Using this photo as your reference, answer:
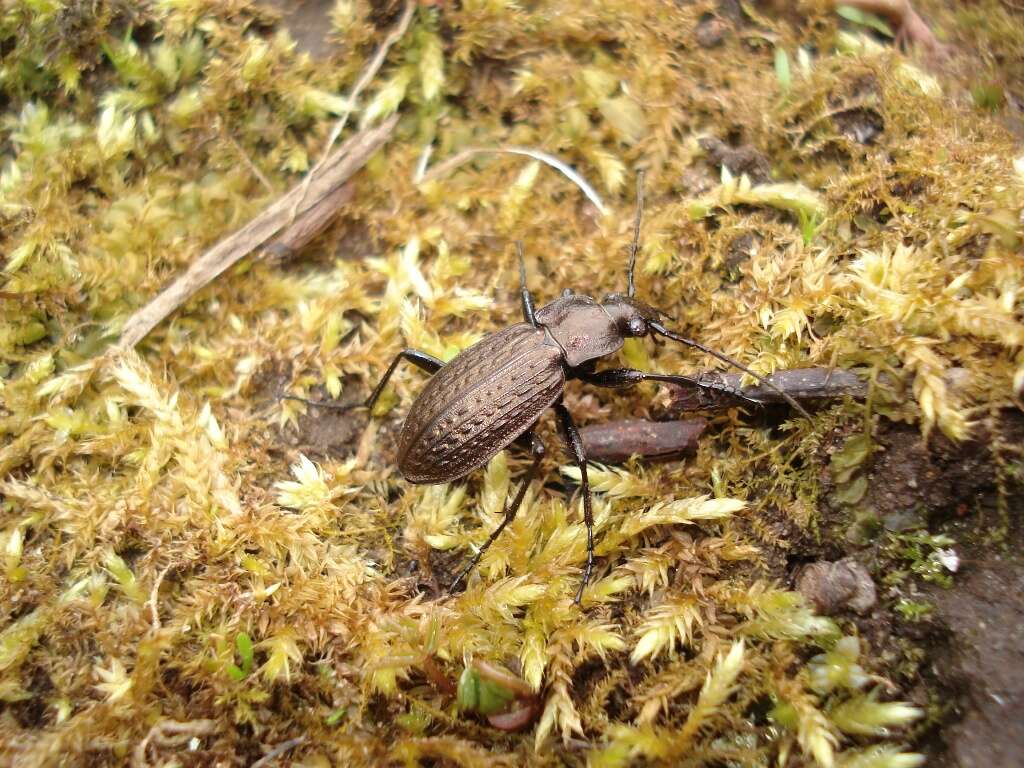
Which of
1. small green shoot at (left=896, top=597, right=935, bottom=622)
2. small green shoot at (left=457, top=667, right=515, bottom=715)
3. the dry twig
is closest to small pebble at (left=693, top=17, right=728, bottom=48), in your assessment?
the dry twig

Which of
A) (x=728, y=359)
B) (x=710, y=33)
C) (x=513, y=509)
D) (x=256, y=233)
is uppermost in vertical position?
(x=710, y=33)

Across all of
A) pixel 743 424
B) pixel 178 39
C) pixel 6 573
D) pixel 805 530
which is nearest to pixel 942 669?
pixel 805 530

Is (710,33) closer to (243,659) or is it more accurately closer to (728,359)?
(728,359)

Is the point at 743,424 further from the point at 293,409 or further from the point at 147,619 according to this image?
the point at 147,619

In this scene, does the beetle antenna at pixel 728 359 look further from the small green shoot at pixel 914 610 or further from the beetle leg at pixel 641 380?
the small green shoot at pixel 914 610

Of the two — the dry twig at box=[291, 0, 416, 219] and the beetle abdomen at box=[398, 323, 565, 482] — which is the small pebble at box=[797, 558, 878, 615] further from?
the dry twig at box=[291, 0, 416, 219]

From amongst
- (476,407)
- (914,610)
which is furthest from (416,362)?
(914,610)

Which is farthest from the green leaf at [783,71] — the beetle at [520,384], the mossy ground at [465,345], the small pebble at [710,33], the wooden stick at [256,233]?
the wooden stick at [256,233]
